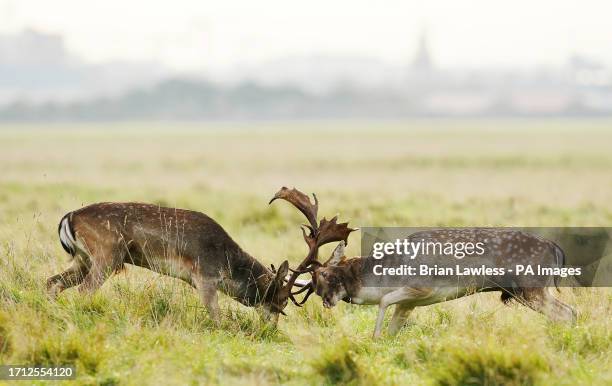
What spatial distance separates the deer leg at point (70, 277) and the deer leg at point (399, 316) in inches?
140

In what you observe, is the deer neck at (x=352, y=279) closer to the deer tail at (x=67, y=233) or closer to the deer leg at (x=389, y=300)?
the deer leg at (x=389, y=300)

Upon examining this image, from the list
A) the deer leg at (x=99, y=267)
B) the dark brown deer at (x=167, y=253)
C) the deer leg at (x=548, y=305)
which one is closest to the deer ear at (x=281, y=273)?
the dark brown deer at (x=167, y=253)

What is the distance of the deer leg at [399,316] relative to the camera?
9.89 meters

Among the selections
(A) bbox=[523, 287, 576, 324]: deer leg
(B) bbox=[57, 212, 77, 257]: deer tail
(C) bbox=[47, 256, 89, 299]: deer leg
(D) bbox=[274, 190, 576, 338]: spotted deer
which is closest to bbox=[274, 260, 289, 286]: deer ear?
(D) bbox=[274, 190, 576, 338]: spotted deer

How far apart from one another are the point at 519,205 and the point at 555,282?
56.2 ft

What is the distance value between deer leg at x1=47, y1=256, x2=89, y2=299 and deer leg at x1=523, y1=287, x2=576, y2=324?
495 centimetres

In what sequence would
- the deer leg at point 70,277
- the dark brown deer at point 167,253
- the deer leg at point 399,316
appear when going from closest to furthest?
the deer leg at point 399,316 < the dark brown deer at point 167,253 < the deer leg at point 70,277

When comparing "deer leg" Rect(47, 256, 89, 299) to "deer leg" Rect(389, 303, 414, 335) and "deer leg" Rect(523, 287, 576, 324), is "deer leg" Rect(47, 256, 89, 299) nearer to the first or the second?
"deer leg" Rect(389, 303, 414, 335)

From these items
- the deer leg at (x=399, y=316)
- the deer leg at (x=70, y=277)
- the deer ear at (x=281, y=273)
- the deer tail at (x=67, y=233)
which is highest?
the deer tail at (x=67, y=233)

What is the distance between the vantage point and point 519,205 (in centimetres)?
2667

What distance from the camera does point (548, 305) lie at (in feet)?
31.1

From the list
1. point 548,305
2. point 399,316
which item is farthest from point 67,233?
point 548,305

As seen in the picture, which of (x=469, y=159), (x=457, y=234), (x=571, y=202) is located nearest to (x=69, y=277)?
(x=457, y=234)

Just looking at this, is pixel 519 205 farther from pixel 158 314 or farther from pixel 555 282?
pixel 158 314
